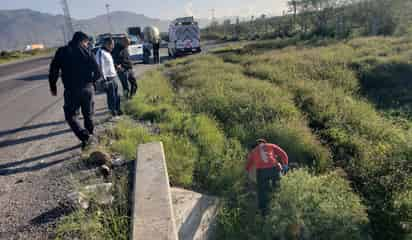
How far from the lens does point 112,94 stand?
6.21 metres

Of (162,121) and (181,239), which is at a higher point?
(162,121)

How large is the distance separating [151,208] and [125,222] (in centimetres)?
30

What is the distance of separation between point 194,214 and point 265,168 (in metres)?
1.02

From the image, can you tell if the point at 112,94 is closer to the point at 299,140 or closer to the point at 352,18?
the point at 299,140

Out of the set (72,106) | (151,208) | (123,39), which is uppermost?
(123,39)

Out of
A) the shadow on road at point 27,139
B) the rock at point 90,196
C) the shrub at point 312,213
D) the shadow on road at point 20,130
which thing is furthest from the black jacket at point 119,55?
the shrub at point 312,213

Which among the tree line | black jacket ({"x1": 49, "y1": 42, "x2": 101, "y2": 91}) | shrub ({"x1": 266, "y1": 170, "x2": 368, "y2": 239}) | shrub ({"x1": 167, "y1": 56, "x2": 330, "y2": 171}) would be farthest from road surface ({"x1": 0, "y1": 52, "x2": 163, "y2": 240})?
the tree line

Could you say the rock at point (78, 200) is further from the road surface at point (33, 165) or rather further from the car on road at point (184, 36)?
the car on road at point (184, 36)

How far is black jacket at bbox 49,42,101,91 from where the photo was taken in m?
4.38

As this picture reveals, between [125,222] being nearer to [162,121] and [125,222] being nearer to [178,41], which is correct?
[162,121]

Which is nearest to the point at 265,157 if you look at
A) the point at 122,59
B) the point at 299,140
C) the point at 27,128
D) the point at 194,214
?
the point at 194,214

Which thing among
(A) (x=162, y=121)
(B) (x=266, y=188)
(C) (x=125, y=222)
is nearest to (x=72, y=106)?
(A) (x=162, y=121)

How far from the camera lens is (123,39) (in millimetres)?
6723

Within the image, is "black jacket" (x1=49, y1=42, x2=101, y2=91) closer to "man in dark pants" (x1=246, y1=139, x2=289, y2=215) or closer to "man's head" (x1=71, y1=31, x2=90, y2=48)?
"man's head" (x1=71, y1=31, x2=90, y2=48)
